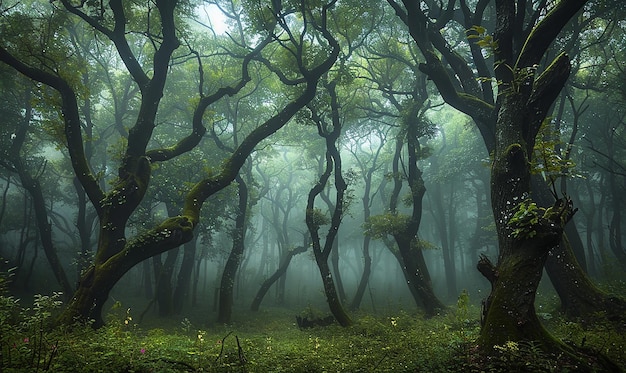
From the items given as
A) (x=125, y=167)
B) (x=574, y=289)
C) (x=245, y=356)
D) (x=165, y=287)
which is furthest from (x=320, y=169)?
(x=245, y=356)

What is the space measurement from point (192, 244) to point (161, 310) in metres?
4.30

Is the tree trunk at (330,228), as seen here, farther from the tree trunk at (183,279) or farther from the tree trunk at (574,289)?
the tree trunk at (183,279)

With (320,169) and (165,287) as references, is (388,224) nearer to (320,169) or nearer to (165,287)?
(320,169)

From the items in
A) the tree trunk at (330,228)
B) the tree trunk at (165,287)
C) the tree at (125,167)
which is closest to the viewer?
the tree at (125,167)

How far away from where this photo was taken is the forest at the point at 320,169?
198 inches

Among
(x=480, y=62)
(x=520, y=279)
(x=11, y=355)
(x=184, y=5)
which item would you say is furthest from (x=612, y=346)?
(x=184, y=5)

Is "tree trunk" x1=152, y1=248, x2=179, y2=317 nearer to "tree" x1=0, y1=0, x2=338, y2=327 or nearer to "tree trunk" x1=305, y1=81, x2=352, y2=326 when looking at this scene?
"tree" x1=0, y1=0, x2=338, y2=327

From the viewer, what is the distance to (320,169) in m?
26.5

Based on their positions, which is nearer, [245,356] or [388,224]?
[245,356]

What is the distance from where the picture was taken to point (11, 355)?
165 inches

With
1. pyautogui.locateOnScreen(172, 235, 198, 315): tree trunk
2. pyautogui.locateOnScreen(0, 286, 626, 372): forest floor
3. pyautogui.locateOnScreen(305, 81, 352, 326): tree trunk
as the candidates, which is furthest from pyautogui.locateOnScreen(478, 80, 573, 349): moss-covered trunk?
pyautogui.locateOnScreen(172, 235, 198, 315): tree trunk

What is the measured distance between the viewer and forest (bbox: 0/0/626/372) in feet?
16.5

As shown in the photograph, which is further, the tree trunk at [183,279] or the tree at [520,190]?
the tree trunk at [183,279]

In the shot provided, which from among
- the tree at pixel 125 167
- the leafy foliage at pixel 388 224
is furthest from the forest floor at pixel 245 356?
the leafy foliage at pixel 388 224
